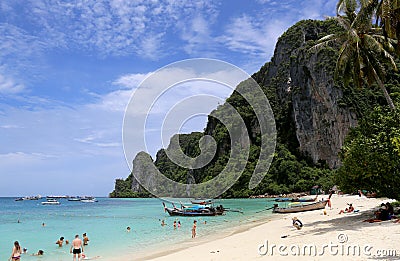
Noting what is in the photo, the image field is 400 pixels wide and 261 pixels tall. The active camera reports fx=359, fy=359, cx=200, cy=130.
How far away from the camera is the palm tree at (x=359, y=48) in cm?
1585

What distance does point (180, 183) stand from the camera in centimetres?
10406

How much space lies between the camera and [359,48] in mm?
16281

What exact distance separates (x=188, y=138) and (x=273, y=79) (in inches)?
1576

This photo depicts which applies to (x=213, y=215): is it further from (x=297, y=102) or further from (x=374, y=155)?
(x=297, y=102)

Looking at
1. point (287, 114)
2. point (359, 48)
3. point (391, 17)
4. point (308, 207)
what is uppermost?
point (287, 114)

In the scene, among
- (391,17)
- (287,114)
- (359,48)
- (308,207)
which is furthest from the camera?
(287,114)

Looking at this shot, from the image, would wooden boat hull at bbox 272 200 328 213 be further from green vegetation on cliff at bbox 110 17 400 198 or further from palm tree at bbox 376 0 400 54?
green vegetation on cliff at bbox 110 17 400 198

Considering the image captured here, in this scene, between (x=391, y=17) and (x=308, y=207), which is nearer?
(x=391, y=17)

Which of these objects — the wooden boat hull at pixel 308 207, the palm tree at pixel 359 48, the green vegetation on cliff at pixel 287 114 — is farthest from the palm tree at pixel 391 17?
the green vegetation on cliff at pixel 287 114

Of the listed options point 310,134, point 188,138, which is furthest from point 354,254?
point 188,138

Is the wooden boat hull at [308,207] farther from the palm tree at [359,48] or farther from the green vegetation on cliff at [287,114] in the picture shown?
the green vegetation on cliff at [287,114]

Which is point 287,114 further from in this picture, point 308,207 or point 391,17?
point 391,17

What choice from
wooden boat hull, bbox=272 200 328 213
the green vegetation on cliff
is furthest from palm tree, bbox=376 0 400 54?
the green vegetation on cliff

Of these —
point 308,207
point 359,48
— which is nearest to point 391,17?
point 359,48
